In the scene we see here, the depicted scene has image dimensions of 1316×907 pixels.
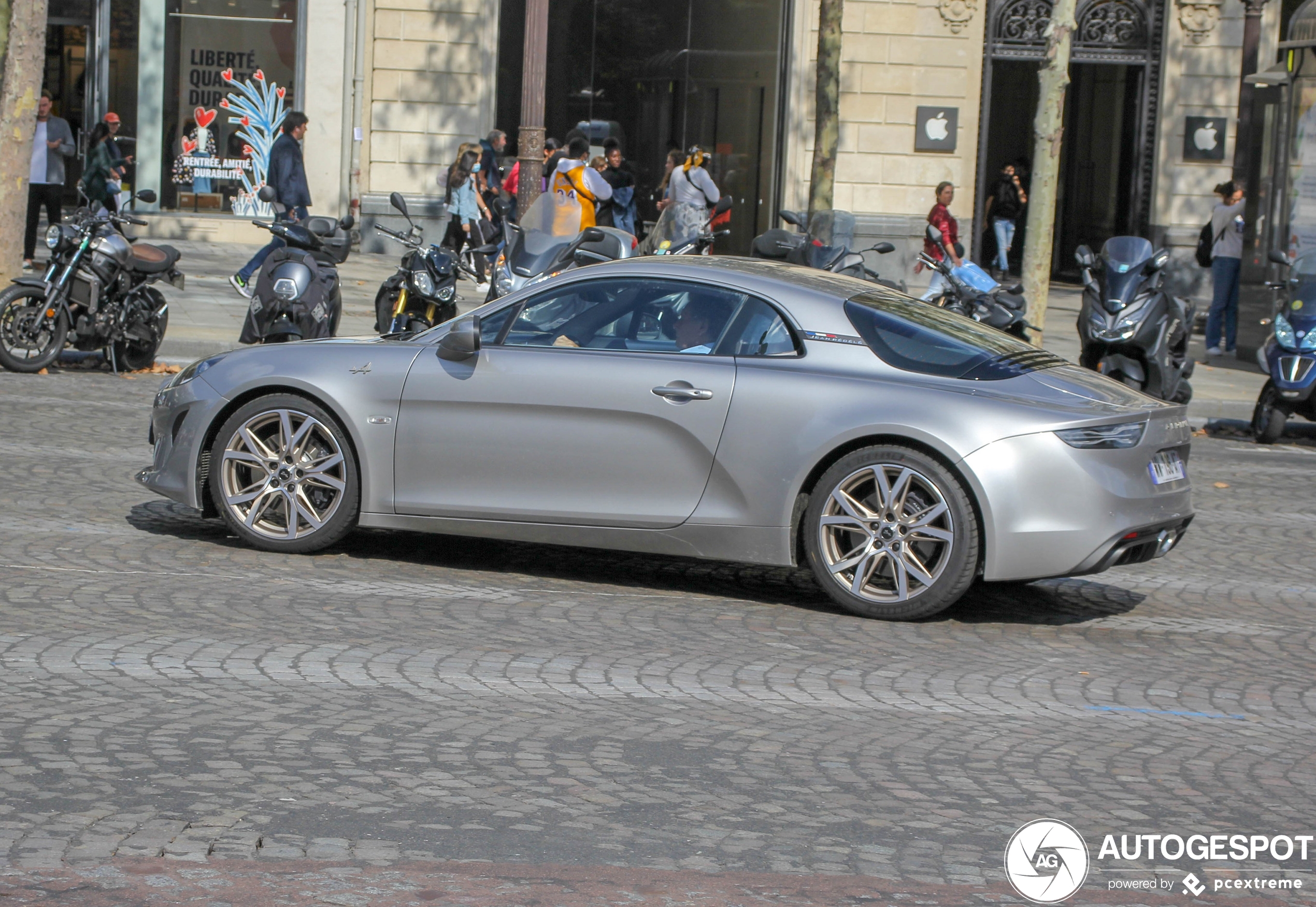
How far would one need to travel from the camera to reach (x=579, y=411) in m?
6.98

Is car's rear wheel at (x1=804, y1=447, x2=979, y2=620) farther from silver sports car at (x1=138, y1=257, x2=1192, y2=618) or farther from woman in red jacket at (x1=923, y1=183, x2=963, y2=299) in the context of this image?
woman in red jacket at (x1=923, y1=183, x2=963, y2=299)

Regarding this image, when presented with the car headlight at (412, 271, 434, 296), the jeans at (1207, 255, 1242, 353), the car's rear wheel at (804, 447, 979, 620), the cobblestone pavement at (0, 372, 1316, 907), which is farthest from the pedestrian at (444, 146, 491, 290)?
the car's rear wheel at (804, 447, 979, 620)

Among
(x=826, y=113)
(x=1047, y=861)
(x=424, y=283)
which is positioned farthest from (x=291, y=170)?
(x=1047, y=861)

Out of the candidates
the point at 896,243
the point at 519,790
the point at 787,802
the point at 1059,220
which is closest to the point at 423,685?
the point at 519,790

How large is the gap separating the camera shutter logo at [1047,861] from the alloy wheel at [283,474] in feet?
12.5

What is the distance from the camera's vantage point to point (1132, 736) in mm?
5305

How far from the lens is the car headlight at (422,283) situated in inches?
537

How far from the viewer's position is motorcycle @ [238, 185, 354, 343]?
11891mm

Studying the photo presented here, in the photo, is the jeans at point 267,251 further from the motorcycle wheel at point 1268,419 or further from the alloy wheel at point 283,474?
the motorcycle wheel at point 1268,419

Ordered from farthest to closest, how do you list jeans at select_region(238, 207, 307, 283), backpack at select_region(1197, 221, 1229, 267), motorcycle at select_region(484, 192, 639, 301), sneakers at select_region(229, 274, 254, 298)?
backpack at select_region(1197, 221, 1229, 267) < sneakers at select_region(229, 274, 254, 298) < jeans at select_region(238, 207, 307, 283) < motorcycle at select_region(484, 192, 639, 301)

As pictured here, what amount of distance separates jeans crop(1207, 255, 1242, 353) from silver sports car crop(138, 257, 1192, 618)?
12446mm

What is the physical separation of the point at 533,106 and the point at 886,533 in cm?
1198

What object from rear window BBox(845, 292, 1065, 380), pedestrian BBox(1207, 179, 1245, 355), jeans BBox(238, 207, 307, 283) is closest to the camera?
rear window BBox(845, 292, 1065, 380)

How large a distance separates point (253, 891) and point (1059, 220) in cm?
2845
